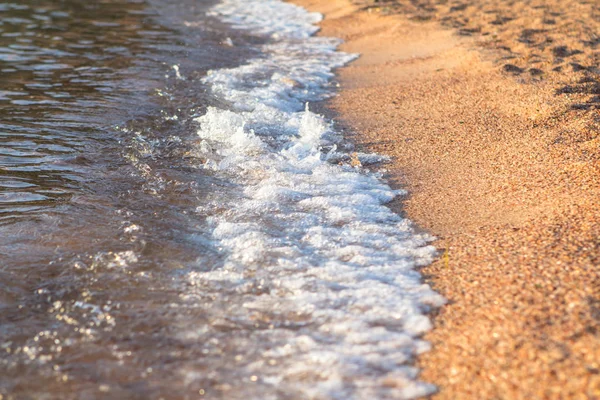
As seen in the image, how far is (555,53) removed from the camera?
6.54m

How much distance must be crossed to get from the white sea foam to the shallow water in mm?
11

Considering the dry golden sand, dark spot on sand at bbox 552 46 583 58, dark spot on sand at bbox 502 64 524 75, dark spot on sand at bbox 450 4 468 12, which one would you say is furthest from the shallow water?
dark spot on sand at bbox 450 4 468 12

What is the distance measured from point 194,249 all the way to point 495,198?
6.39 ft

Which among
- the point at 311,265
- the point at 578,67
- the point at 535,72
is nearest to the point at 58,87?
the point at 311,265

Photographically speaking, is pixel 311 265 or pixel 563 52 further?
pixel 563 52

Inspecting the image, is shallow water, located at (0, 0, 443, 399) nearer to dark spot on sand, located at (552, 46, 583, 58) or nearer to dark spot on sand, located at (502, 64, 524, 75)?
dark spot on sand, located at (502, 64, 524, 75)

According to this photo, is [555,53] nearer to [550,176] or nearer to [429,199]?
[550,176]

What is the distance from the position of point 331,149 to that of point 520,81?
83.7 inches

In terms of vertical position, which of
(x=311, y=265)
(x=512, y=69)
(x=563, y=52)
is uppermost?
(x=563, y=52)

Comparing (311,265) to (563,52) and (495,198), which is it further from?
(563,52)

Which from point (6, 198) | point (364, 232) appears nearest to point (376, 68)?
point (364, 232)

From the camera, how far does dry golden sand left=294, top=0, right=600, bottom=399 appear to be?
96.3 inches

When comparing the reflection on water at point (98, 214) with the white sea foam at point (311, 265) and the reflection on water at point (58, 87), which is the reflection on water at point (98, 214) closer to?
the reflection on water at point (58, 87)

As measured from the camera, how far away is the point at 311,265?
3.31 meters
